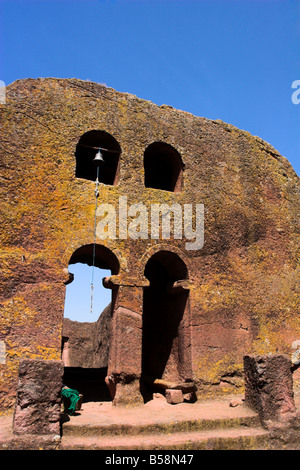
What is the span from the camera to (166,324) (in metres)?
8.19

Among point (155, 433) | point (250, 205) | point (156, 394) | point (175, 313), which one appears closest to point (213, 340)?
point (175, 313)

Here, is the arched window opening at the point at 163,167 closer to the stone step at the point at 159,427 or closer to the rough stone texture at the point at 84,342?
the stone step at the point at 159,427

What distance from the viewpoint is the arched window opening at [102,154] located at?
7.68 metres

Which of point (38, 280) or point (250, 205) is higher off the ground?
point (250, 205)

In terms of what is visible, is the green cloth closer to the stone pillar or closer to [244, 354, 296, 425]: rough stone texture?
the stone pillar

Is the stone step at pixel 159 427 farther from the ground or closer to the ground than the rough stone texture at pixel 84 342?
closer to the ground

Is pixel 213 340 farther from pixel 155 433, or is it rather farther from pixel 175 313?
pixel 155 433

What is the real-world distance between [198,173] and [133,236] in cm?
212

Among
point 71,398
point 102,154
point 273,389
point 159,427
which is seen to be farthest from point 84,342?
point 273,389

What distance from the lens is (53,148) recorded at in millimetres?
7078

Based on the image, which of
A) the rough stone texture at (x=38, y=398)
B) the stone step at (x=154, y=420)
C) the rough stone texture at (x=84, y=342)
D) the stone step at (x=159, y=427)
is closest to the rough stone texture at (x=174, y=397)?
the stone step at (x=154, y=420)

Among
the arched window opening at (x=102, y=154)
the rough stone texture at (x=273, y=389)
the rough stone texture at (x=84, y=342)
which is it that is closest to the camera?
the rough stone texture at (x=273, y=389)

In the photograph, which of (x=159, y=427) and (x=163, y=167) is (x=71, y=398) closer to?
(x=159, y=427)

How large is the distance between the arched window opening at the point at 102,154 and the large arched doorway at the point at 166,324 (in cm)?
214
